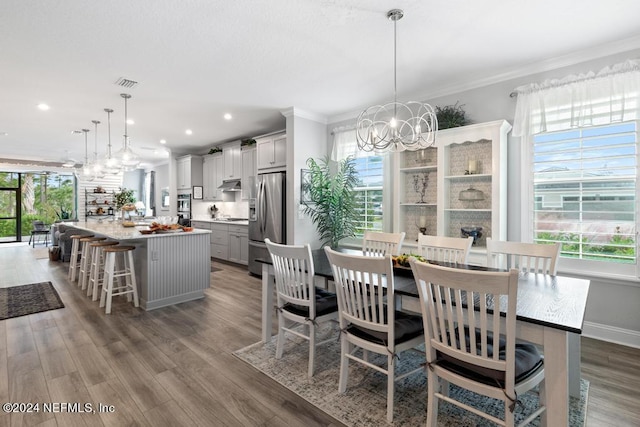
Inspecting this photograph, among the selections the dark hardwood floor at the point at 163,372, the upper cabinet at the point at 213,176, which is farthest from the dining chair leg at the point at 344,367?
the upper cabinet at the point at 213,176

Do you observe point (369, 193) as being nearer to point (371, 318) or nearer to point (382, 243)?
point (382, 243)

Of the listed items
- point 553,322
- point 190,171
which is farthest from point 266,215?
point 553,322

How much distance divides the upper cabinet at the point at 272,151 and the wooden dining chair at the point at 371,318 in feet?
11.3

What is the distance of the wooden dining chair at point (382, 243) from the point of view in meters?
3.13

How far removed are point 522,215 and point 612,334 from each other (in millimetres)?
1301

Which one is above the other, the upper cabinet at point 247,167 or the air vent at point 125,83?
the air vent at point 125,83

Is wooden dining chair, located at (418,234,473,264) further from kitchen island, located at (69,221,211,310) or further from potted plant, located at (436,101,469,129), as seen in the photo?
kitchen island, located at (69,221,211,310)

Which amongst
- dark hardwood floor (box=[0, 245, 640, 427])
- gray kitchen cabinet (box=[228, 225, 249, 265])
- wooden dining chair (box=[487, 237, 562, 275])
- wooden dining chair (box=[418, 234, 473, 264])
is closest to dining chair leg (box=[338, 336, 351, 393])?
dark hardwood floor (box=[0, 245, 640, 427])

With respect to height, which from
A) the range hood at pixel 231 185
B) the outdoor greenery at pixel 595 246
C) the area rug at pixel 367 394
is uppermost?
the range hood at pixel 231 185

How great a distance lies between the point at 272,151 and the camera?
5441 mm

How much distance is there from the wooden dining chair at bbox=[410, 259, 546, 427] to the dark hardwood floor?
2.40 ft

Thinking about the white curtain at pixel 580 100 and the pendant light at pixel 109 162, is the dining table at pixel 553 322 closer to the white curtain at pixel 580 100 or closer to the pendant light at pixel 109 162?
the white curtain at pixel 580 100

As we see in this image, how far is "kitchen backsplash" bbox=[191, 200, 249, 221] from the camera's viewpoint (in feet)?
25.0

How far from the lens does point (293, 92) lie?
4172 millimetres
